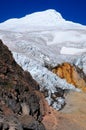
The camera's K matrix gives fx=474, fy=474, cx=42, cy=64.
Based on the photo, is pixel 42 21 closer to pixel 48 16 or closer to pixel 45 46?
pixel 48 16

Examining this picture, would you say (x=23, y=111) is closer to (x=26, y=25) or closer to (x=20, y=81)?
(x=20, y=81)

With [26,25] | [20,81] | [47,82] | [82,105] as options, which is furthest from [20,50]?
[26,25]

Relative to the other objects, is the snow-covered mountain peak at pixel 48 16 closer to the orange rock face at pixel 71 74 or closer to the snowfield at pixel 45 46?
the snowfield at pixel 45 46

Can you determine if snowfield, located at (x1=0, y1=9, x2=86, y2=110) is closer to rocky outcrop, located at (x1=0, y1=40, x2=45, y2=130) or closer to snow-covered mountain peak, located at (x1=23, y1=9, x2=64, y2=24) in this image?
snow-covered mountain peak, located at (x1=23, y1=9, x2=64, y2=24)

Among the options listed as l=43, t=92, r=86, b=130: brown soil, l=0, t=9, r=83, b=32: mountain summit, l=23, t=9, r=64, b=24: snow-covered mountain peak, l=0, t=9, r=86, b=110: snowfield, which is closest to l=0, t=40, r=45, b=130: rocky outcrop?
l=43, t=92, r=86, b=130: brown soil

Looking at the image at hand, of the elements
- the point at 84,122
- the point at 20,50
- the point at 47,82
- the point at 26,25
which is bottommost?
the point at 84,122
